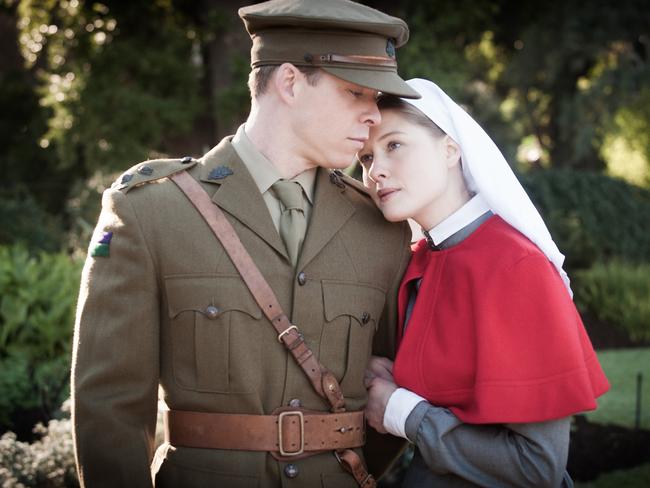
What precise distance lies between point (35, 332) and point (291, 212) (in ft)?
14.1

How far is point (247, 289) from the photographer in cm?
257

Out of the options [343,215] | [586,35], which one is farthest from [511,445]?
[586,35]

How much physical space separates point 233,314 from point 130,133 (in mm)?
10272

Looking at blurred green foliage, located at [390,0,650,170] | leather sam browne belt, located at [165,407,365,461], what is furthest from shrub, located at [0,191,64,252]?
leather sam browne belt, located at [165,407,365,461]

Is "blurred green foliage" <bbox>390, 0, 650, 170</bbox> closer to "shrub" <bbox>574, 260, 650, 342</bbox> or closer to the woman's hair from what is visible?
"shrub" <bbox>574, 260, 650, 342</bbox>

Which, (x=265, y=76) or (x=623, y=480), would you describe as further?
(x=623, y=480)

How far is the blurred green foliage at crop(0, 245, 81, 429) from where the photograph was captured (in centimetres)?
543

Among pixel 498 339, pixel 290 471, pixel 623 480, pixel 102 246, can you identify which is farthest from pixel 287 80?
pixel 623 480

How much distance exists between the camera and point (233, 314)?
2549 millimetres

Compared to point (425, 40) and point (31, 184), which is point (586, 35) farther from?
point (31, 184)

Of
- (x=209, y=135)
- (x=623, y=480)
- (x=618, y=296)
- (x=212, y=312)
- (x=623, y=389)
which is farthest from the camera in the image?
(x=209, y=135)

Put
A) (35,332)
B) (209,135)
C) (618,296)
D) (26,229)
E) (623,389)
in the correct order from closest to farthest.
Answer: (35,332) < (623,389) < (618,296) < (26,229) < (209,135)

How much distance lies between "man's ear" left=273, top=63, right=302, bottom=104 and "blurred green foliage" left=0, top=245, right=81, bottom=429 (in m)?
3.10

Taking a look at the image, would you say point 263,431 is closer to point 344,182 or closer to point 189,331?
point 189,331
